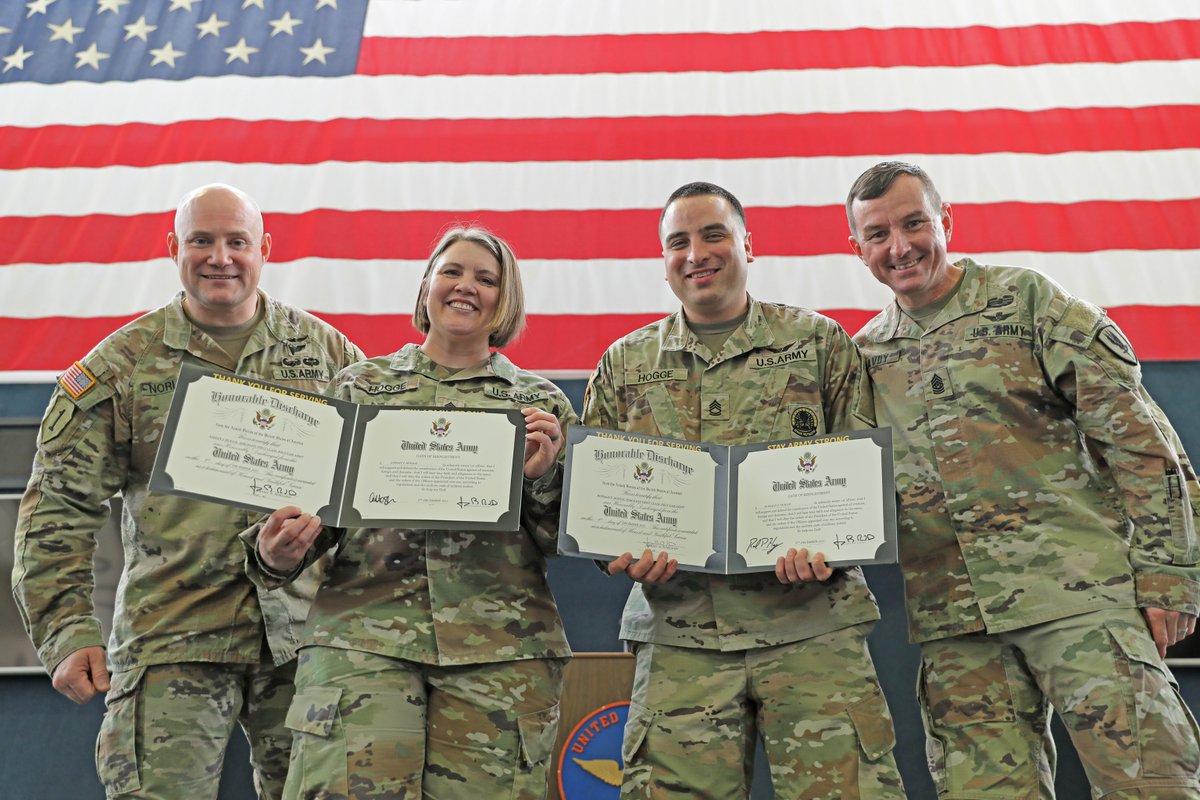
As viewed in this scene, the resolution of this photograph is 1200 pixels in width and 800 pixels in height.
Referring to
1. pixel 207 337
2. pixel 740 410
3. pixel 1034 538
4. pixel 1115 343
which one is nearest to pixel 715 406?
pixel 740 410

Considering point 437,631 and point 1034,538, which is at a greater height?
point 1034,538

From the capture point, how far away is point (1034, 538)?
216cm

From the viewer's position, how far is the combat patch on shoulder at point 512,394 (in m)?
2.17

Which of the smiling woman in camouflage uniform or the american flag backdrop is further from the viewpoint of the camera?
the american flag backdrop

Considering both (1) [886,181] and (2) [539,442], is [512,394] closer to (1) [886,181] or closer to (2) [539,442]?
(2) [539,442]

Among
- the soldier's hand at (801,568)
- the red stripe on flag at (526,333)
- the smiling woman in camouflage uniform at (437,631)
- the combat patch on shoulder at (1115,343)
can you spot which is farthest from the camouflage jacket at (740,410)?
the red stripe on flag at (526,333)

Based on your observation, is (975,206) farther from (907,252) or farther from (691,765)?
(691,765)

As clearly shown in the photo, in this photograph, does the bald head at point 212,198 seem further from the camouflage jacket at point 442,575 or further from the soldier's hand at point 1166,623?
the soldier's hand at point 1166,623

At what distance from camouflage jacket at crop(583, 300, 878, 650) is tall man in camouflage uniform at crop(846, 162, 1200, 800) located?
0.24 metres

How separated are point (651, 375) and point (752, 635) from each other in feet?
2.13

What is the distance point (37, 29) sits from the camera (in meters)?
4.62

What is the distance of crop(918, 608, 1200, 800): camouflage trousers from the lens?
196 centimetres

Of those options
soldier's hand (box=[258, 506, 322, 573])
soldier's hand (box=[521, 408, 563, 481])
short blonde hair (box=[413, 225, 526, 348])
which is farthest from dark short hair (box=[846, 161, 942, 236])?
soldier's hand (box=[258, 506, 322, 573])

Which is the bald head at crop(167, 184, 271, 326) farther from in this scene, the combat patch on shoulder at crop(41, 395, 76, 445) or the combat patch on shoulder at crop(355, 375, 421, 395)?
the combat patch on shoulder at crop(355, 375, 421, 395)
